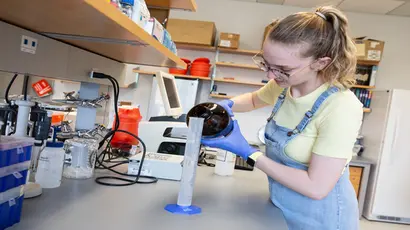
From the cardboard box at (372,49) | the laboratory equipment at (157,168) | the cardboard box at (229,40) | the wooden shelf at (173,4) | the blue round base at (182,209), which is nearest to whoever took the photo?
the blue round base at (182,209)

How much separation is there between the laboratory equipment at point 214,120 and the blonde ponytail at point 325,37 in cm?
30

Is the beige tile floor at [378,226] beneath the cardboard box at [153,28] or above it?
beneath

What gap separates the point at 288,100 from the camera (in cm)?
116

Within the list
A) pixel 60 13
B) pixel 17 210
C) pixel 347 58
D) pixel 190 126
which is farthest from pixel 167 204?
pixel 347 58

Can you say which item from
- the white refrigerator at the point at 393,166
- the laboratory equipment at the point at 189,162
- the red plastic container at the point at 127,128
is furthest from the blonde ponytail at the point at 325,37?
the white refrigerator at the point at 393,166

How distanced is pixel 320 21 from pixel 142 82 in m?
3.70

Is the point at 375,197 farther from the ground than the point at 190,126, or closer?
closer

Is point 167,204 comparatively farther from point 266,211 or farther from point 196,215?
point 266,211

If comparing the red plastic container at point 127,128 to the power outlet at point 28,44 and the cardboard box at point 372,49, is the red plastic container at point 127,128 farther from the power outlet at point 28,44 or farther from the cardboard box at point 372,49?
the cardboard box at point 372,49

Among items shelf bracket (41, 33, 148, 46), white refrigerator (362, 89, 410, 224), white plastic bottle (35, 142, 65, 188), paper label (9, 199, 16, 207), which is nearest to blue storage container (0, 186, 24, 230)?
paper label (9, 199, 16, 207)

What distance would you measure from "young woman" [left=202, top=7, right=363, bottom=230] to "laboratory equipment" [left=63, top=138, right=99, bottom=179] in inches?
16.5

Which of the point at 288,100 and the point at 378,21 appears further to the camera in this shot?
the point at 378,21

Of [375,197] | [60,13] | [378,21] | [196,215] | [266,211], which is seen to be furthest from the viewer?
[378,21]

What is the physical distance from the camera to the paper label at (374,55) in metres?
3.94
